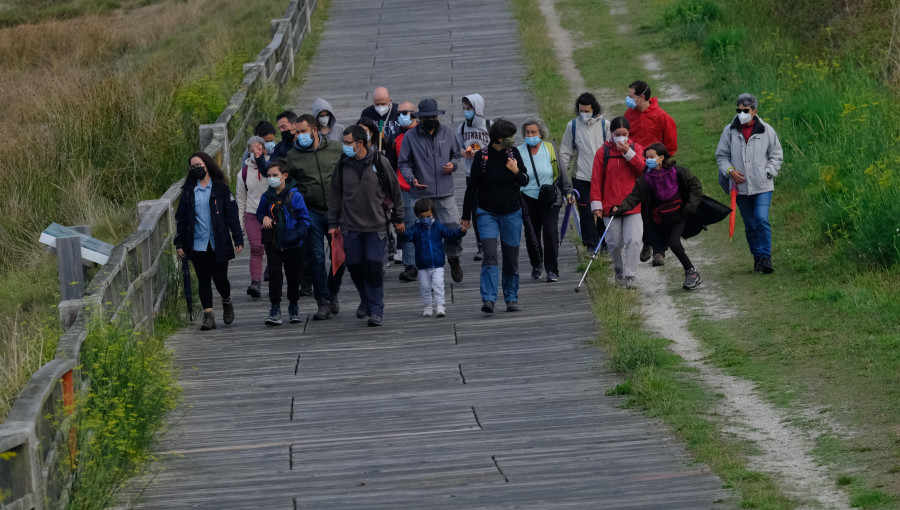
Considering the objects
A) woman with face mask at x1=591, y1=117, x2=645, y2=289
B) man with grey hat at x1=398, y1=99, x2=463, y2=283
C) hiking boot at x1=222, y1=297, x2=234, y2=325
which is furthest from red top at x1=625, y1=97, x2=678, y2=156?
hiking boot at x1=222, y1=297, x2=234, y2=325

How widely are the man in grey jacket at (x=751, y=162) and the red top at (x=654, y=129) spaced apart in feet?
2.14

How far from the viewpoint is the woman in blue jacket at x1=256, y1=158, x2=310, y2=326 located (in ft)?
40.3

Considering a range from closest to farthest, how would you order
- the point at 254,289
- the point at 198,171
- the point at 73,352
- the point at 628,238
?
the point at 73,352, the point at 198,171, the point at 628,238, the point at 254,289

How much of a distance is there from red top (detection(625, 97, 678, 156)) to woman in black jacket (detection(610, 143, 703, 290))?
0.75m

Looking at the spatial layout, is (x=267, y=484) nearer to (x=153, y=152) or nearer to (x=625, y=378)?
(x=625, y=378)

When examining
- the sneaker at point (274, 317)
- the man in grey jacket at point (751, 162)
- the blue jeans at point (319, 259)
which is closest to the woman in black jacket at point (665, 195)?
the man in grey jacket at point (751, 162)

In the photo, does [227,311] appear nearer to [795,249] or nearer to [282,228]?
[282,228]

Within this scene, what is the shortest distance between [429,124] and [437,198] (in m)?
0.71

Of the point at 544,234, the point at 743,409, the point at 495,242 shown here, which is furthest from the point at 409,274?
the point at 743,409

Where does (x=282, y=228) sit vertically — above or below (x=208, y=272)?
above

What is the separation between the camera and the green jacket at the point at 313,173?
42.2ft

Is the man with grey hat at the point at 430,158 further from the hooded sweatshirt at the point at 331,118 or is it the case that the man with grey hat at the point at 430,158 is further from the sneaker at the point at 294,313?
the sneaker at the point at 294,313

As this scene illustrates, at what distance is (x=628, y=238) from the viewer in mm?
13086

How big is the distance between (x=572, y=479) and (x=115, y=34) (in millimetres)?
29299
